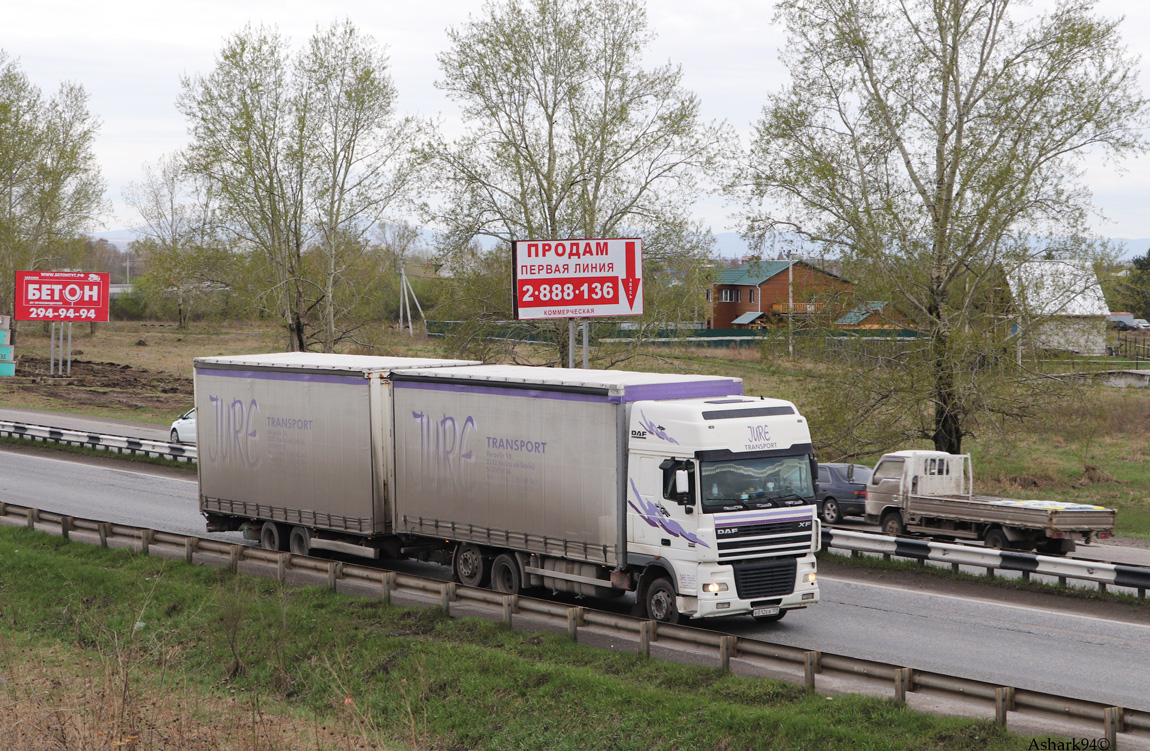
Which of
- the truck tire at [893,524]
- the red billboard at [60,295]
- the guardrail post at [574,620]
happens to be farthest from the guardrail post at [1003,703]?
the red billboard at [60,295]

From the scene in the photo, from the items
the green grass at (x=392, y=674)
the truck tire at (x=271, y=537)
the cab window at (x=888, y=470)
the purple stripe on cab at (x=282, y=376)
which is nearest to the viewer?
the green grass at (x=392, y=674)

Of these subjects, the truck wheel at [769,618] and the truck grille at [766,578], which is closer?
the truck grille at [766,578]

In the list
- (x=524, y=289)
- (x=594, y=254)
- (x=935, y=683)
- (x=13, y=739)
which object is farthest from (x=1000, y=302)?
(x=13, y=739)

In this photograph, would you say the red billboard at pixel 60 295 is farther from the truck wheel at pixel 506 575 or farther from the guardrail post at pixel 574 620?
the guardrail post at pixel 574 620

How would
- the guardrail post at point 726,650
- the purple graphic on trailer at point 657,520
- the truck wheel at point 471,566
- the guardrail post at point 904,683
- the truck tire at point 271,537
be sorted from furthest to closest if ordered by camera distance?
the truck tire at point 271,537 < the truck wheel at point 471,566 < the purple graphic on trailer at point 657,520 < the guardrail post at point 726,650 < the guardrail post at point 904,683

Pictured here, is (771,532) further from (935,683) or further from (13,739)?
(13,739)

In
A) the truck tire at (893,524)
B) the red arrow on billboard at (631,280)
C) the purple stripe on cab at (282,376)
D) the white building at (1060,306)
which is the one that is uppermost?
the red arrow on billboard at (631,280)

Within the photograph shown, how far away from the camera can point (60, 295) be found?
54.6 m

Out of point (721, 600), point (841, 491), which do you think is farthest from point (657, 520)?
point (841, 491)

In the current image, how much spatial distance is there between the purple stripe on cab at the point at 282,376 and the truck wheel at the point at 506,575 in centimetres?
406

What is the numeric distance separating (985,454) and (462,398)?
1592 centimetres

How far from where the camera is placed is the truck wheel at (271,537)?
20656 millimetres

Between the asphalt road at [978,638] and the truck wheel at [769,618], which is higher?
the truck wheel at [769,618]

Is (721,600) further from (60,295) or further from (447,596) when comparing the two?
(60,295)
